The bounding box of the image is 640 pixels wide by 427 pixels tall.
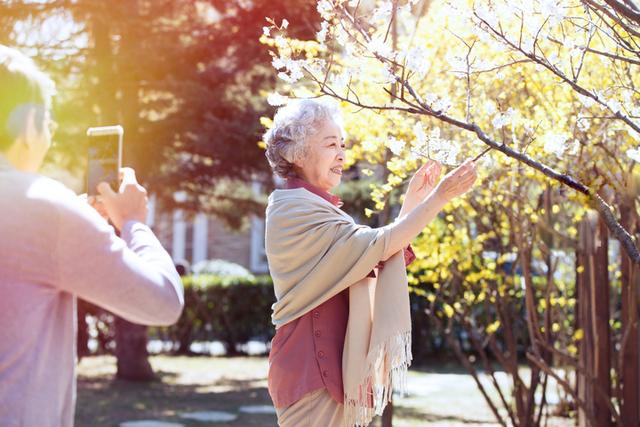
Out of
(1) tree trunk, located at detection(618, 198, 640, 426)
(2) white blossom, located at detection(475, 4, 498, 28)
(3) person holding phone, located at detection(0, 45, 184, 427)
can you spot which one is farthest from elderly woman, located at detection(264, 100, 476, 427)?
(1) tree trunk, located at detection(618, 198, 640, 426)

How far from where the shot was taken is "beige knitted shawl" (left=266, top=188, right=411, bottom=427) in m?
3.18

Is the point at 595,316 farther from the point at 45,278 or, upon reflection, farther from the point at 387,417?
the point at 45,278

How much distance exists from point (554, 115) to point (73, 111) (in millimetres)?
6236

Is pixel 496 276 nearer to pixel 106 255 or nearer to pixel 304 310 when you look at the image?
pixel 304 310

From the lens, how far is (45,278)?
182cm

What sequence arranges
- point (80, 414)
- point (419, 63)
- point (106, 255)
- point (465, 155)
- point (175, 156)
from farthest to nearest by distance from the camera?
1. point (175, 156)
2. point (80, 414)
3. point (465, 155)
4. point (419, 63)
5. point (106, 255)

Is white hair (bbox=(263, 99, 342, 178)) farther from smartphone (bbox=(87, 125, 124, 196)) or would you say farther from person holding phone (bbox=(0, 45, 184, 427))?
person holding phone (bbox=(0, 45, 184, 427))

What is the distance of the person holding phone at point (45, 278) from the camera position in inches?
71.1

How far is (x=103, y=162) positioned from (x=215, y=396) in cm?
782

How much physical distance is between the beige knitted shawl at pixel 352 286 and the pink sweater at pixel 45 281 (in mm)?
1397

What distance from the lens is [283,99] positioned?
3842mm

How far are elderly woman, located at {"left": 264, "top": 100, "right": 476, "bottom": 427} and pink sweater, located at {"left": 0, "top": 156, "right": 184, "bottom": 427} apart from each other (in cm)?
140

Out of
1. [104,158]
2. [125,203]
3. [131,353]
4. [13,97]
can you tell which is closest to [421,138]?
[104,158]

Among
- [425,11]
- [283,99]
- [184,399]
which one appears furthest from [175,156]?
[283,99]
